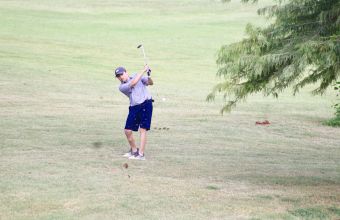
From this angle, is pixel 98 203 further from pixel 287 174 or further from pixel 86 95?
pixel 86 95

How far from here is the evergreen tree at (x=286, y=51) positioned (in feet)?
33.1

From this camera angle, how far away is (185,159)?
1467 centimetres

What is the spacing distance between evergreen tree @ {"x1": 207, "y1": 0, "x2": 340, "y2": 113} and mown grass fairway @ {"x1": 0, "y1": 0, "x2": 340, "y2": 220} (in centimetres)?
183

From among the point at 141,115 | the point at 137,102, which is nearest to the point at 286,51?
the point at 137,102

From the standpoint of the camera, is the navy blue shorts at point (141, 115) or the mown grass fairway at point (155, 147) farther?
the navy blue shorts at point (141, 115)

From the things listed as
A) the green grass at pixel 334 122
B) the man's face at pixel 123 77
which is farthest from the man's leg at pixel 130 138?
the green grass at pixel 334 122

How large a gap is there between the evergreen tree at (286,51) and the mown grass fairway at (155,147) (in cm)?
183

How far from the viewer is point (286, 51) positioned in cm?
1056

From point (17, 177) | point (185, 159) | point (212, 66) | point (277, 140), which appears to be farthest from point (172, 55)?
point (17, 177)

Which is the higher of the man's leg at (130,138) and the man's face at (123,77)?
the man's face at (123,77)

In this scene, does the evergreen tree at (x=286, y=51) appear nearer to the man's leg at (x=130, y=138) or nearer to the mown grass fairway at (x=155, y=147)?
the mown grass fairway at (x=155, y=147)

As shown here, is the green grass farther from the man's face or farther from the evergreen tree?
the evergreen tree

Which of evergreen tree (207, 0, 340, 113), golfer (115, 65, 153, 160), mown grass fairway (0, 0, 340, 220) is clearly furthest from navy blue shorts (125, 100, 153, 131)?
evergreen tree (207, 0, 340, 113)

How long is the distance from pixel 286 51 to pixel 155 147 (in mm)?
6016
